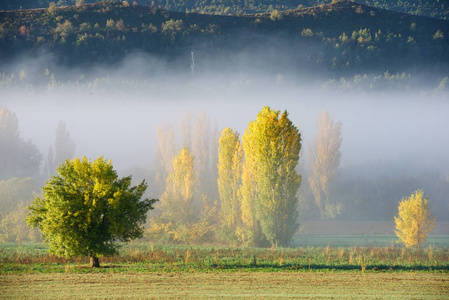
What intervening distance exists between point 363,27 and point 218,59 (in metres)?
43.9

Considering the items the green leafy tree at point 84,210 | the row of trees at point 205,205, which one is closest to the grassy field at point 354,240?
the row of trees at point 205,205

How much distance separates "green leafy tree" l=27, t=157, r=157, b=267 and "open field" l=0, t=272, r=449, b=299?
264 cm

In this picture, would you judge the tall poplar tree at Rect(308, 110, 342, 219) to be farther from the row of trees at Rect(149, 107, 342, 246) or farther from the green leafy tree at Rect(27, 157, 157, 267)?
the green leafy tree at Rect(27, 157, 157, 267)

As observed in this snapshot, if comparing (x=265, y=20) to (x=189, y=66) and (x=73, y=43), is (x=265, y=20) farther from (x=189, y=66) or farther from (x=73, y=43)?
(x=73, y=43)

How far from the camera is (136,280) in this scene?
3516cm

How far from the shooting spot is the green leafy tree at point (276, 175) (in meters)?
58.9

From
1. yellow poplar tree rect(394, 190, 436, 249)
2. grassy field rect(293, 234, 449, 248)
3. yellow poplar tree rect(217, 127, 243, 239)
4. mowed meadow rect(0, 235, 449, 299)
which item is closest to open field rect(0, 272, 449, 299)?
mowed meadow rect(0, 235, 449, 299)

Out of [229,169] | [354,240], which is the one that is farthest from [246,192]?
[354,240]

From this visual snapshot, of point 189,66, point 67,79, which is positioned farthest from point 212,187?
point 189,66

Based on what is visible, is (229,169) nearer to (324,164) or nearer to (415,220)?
(415,220)

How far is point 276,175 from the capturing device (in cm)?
5972

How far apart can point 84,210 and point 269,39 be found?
163m

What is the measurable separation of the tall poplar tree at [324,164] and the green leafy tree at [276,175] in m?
36.2

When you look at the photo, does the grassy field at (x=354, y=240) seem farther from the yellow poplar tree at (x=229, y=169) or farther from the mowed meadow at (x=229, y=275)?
the mowed meadow at (x=229, y=275)
